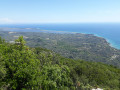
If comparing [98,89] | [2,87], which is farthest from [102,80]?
[2,87]

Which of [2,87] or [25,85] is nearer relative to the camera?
[2,87]

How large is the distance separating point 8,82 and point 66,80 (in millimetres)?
6881

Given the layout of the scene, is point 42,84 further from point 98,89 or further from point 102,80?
point 102,80

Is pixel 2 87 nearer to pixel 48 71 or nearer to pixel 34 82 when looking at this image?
pixel 34 82

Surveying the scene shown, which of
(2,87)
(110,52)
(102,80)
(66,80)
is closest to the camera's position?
(2,87)

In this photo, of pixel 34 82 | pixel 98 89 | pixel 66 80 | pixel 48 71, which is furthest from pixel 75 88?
pixel 34 82

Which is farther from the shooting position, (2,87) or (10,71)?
(10,71)

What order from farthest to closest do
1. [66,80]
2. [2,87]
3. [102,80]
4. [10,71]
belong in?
[102,80]
[66,80]
[10,71]
[2,87]

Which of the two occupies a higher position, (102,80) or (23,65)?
(23,65)

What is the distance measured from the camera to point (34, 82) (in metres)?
9.05

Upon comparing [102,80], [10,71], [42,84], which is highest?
[10,71]

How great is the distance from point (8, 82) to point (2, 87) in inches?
26.8

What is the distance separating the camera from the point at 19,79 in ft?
30.3

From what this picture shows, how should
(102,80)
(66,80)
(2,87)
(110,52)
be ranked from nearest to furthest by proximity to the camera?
(2,87), (66,80), (102,80), (110,52)
